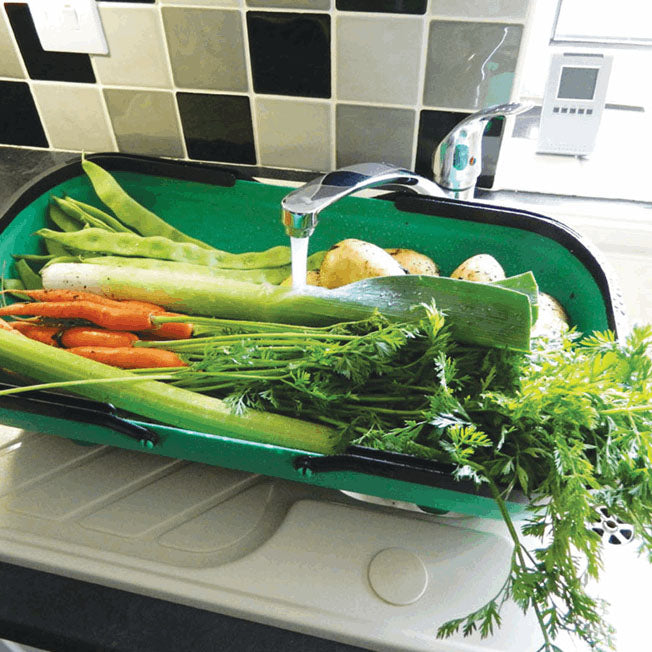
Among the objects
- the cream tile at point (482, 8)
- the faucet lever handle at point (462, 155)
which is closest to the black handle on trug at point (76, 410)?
the faucet lever handle at point (462, 155)

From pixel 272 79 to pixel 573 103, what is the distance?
47 centimetres

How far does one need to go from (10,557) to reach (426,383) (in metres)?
0.44

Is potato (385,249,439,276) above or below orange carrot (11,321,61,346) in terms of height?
above

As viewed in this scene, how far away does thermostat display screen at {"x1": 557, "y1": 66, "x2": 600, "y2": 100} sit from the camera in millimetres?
848

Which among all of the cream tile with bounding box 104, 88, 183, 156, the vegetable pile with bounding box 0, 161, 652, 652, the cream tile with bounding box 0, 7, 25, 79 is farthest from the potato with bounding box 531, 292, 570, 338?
the cream tile with bounding box 0, 7, 25, 79

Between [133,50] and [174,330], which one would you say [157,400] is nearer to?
[174,330]

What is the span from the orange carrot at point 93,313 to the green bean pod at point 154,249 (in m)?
0.13

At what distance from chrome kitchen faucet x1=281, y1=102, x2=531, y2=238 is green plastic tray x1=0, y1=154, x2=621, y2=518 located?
7 cm

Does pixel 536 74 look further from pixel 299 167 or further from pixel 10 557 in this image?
pixel 10 557

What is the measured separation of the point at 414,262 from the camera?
750 mm

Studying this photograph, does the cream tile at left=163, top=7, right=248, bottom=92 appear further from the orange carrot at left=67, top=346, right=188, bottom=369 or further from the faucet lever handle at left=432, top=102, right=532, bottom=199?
the orange carrot at left=67, top=346, right=188, bottom=369

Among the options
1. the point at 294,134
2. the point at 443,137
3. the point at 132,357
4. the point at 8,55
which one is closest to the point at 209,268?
the point at 132,357

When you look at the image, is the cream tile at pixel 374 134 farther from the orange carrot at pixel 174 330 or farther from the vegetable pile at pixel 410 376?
the orange carrot at pixel 174 330

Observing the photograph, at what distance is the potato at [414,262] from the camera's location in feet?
2.44
